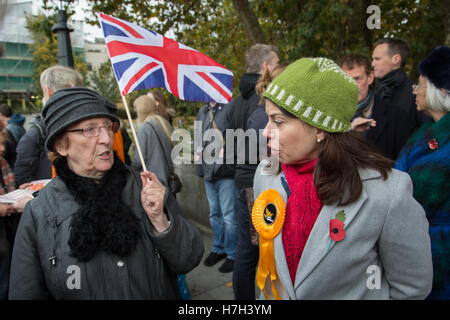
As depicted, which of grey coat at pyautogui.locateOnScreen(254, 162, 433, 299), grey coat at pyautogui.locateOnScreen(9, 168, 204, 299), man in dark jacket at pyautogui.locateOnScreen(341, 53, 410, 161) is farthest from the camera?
man in dark jacket at pyautogui.locateOnScreen(341, 53, 410, 161)

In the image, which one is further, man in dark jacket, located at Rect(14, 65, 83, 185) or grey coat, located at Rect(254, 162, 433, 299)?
man in dark jacket, located at Rect(14, 65, 83, 185)

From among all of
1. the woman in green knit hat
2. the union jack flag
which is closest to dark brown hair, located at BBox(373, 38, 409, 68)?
the union jack flag

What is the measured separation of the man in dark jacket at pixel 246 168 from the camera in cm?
231

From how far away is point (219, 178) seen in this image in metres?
4.29

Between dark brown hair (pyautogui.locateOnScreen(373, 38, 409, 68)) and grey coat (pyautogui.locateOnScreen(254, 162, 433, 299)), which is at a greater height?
dark brown hair (pyautogui.locateOnScreen(373, 38, 409, 68))

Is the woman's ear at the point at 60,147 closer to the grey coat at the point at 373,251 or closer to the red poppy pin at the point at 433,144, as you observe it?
the grey coat at the point at 373,251

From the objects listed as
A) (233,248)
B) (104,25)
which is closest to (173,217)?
(104,25)

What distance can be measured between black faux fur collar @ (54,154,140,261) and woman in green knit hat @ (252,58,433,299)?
688 millimetres

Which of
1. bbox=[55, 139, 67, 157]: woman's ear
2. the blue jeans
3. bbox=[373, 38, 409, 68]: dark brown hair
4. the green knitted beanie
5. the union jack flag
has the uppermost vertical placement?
bbox=[373, 38, 409, 68]: dark brown hair

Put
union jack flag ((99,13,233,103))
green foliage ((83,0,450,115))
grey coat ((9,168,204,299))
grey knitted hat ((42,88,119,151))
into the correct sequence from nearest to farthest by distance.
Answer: grey coat ((9,168,204,299)) → grey knitted hat ((42,88,119,151)) → union jack flag ((99,13,233,103)) → green foliage ((83,0,450,115))

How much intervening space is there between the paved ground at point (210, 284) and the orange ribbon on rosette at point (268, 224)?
208cm

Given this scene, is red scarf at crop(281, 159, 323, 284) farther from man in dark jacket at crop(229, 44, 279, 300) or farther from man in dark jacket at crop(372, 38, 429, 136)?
man in dark jacket at crop(372, 38, 429, 136)

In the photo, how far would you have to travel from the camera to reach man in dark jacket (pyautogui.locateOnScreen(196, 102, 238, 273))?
165 inches
